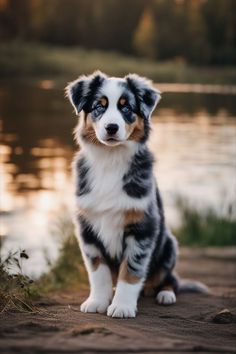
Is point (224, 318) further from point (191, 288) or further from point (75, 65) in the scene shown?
point (75, 65)

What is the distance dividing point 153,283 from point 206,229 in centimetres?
468

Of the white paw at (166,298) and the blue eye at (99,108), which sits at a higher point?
the blue eye at (99,108)

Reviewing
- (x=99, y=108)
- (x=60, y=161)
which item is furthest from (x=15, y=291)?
(x=60, y=161)

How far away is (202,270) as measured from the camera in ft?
26.0

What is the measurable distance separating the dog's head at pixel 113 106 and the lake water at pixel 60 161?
0.43m

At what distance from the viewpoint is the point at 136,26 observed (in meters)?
52.3

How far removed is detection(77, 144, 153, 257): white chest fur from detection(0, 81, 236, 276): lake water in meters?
0.41

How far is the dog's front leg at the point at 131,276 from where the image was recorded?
474 cm

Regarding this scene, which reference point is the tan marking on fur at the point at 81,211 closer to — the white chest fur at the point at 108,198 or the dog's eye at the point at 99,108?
the white chest fur at the point at 108,198

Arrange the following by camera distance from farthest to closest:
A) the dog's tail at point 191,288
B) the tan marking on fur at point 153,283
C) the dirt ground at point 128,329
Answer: the dog's tail at point 191,288 → the tan marking on fur at point 153,283 → the dirt ground at point 128,329

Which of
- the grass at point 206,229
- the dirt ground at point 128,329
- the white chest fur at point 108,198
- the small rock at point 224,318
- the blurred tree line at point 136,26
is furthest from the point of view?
the blurred tree line at point 136,26

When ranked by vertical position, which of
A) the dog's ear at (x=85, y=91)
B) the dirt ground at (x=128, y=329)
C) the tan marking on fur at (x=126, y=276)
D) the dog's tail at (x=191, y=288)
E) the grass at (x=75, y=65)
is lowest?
the dirt ground at (x=128, y=329)

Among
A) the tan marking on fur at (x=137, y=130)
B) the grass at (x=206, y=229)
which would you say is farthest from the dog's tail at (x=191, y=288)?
the grass at (x=206, y=229)

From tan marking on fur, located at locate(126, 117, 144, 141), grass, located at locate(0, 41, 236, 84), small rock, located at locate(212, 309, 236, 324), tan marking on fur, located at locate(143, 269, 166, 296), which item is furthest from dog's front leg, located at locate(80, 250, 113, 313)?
grass, located at locate(0, 41, 236, 84)
